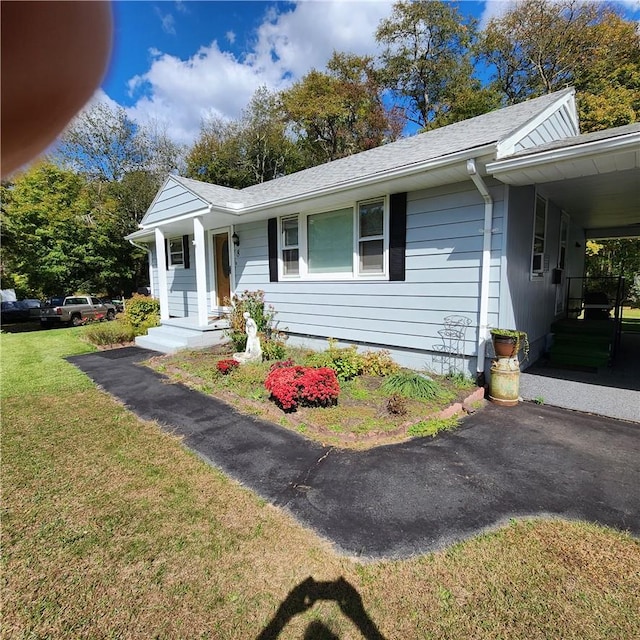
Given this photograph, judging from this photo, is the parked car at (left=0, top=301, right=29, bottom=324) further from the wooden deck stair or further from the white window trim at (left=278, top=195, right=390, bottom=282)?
the wooden deck stair

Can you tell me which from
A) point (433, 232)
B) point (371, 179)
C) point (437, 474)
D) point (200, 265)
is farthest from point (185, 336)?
point (437, 474)

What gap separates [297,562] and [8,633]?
148cm

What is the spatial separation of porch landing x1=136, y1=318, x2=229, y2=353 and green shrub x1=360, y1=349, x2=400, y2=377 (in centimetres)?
396

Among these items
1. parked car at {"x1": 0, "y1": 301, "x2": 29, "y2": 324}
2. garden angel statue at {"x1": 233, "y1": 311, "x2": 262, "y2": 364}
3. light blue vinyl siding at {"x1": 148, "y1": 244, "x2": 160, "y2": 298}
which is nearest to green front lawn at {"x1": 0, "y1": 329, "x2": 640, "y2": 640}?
garden angel statue at {"x1": 233, "y1": 311, "x2": 262, "y2": 364}

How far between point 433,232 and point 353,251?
1574 millimetres

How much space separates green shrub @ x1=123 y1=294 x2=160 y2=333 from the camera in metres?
10.6

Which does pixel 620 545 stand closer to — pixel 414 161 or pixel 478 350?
pixel 478 350

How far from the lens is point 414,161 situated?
5.24 meters

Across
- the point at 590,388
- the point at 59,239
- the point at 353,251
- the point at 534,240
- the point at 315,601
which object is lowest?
the point at 315,601

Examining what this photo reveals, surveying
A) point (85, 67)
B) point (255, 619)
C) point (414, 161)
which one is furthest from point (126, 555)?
point (414, 161)

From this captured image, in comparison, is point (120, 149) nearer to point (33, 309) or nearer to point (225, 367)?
point (33, 309)

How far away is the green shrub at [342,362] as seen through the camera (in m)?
5.62

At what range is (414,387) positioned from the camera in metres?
4.91

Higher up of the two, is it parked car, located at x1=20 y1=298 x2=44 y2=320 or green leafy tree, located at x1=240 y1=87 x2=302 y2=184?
green leafy tree, located at x1=240 y1=87 x2=302 y2=184
